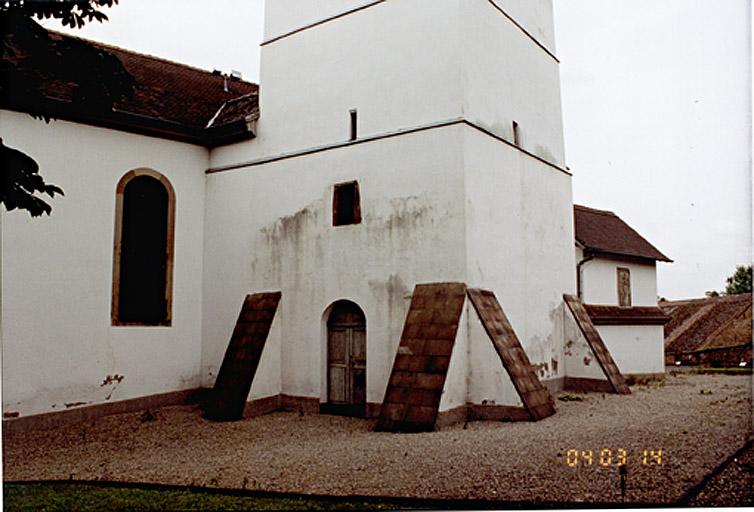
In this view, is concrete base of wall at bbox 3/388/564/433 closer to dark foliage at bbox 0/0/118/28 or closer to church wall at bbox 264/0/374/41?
dark foliage at bbox 0/0/118/28

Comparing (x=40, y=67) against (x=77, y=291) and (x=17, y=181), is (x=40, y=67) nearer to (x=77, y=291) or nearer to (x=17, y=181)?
(x=17, y=181)

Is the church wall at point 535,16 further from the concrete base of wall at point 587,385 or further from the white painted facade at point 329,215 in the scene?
the concrete base of wall at point 587,385

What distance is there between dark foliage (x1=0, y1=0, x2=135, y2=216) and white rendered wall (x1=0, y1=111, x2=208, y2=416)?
2.17 meters

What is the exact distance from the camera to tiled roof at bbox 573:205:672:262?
538 inches

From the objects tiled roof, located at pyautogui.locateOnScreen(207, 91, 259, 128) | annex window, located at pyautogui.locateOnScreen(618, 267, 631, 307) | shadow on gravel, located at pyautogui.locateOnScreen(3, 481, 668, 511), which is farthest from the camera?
annex window, located at pyautogui.locateOnScreen(618, 267, 631, 307)

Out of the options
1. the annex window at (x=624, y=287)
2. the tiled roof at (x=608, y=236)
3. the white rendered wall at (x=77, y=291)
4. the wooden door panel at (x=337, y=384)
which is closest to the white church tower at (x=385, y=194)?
the wooden door panel at (x=337, y=384)

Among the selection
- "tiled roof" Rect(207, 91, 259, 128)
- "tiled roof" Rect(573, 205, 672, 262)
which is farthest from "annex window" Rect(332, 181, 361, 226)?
"tiled roof" Rect(573, 205, 672, 262)

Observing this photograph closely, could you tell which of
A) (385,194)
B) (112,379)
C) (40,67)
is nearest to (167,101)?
(385,194)

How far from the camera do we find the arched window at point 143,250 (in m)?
9.66

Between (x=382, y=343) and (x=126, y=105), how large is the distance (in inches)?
225

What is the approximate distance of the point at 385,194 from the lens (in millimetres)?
8867

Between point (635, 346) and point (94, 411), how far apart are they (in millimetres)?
11184

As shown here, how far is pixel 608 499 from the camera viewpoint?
Result: 481 centimetres

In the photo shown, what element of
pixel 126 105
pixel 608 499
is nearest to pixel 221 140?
pixel 126 105
